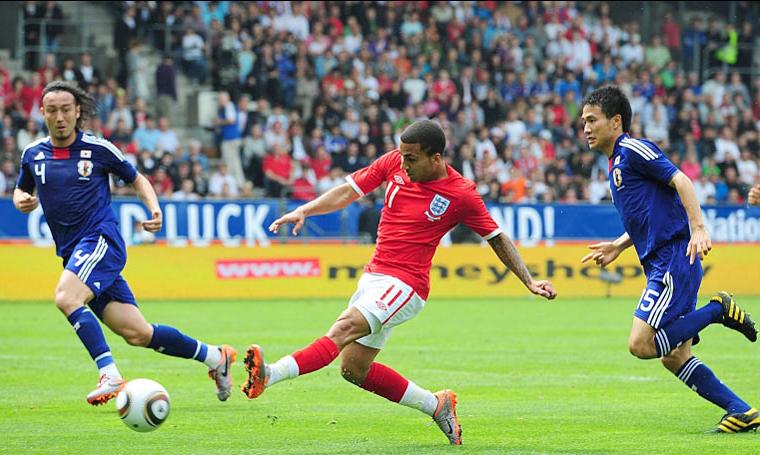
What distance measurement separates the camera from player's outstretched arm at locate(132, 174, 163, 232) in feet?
29.8

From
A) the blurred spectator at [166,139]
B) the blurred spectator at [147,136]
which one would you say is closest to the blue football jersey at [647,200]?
the blurred spectator at [147,136]

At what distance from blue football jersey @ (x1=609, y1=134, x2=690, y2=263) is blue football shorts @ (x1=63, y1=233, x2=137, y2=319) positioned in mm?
3574

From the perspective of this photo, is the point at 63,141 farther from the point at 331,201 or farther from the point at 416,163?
the point at 416,163

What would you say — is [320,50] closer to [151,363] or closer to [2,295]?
[2,295]

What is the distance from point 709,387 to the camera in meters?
8.62

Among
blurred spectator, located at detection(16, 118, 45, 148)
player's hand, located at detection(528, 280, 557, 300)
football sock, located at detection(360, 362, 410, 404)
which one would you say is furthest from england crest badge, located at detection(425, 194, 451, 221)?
blurred spectator, located at detection(16, 118, 45, 148)

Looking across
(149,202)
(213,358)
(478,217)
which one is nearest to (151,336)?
(213,358)

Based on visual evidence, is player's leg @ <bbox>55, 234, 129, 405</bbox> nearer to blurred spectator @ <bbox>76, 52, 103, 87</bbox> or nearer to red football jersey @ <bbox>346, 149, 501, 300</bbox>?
red football jersey @ <bbox>346, 149, 501, 300</bbox>

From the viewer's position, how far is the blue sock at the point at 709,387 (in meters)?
8.62

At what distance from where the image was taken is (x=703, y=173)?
30406mm

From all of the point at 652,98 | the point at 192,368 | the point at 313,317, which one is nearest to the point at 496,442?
the point at 192,368

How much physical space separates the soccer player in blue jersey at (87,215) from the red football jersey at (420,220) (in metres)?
1.86

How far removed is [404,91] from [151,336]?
2094cm

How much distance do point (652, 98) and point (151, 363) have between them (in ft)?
70.1
